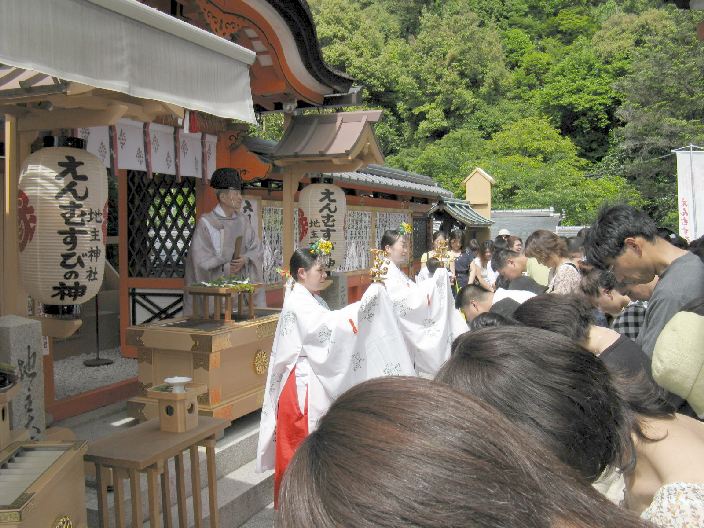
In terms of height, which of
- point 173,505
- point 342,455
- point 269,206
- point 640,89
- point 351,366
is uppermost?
point 640,89

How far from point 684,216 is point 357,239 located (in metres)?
7.52

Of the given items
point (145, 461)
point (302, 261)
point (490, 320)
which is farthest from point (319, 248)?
point (145, 461)

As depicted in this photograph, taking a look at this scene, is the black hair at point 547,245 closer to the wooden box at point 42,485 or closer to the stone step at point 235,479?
the stone step at point 235,479

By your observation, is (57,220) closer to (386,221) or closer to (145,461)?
(145,461)

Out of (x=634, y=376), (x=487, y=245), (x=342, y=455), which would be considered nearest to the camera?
(x=342, y=455)

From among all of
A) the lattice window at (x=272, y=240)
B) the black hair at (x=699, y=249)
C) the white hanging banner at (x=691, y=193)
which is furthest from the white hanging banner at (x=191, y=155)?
the white hanging banner at (x=691, y=193)

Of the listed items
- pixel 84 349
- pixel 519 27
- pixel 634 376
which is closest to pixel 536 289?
pixel 634 376

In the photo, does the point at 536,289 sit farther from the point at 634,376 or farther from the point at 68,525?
the point at 68,525

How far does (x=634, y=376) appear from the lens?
6.69 ft

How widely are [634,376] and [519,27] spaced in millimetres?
48160

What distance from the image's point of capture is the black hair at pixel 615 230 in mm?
3260

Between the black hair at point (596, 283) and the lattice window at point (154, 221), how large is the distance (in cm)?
496

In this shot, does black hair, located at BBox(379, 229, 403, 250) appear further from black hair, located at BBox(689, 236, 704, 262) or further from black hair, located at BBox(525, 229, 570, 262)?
black hair, located at BBox(689, 236, 704, 262)

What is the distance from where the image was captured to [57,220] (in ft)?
13.2
